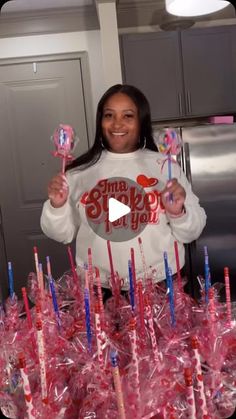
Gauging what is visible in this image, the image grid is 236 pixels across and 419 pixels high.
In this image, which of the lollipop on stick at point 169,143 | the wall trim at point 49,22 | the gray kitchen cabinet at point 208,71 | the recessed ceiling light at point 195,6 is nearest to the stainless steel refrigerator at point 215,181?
the gray kitchen cabinet at point 208,71

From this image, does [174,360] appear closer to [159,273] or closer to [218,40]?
[159,273]

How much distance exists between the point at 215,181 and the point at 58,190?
1177 millimetres

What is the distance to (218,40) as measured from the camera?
1.47m

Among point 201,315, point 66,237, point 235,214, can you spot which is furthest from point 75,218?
point 235,214

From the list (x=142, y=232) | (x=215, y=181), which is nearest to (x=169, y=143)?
(x=142, y=232)

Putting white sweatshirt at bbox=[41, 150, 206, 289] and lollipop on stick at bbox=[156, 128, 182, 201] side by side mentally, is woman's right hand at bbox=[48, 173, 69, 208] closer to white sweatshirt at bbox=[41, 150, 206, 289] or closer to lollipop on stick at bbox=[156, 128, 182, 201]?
white sweatshirt at bbox=[41, 150, 206, 289]

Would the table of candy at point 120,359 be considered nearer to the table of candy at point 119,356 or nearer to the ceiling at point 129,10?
the table of candy at point 119,356

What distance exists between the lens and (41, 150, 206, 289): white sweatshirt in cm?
87

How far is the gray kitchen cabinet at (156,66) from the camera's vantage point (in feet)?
4.78

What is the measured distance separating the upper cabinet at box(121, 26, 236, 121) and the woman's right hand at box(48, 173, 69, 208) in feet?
2.56

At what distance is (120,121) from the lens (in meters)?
0.83

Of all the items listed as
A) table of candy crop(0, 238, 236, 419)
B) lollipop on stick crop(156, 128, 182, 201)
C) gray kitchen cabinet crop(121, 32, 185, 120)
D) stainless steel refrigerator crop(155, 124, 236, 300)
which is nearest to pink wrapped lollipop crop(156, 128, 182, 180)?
lollipop on stick crop(156, 128, 182, 201)

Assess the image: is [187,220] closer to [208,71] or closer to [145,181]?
[145,181]

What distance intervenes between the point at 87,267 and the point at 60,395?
366 mm
